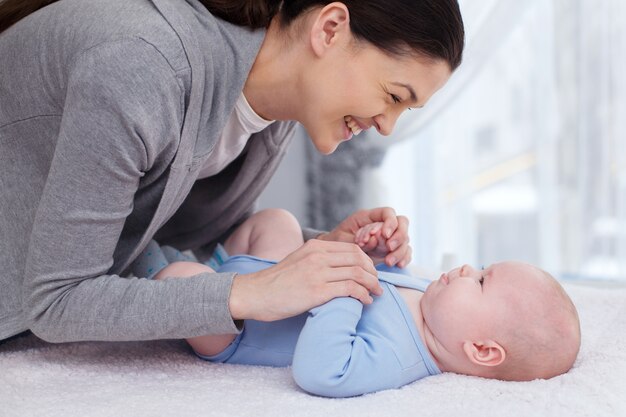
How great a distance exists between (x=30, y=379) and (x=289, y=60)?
72cm

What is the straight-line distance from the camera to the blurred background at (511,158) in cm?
280

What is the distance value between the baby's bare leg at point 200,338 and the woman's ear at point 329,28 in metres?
0.45

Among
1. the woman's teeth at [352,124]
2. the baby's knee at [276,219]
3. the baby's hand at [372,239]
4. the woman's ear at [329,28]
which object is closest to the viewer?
the woman's ear at [329,28]

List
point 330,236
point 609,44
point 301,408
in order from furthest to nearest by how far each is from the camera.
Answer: point 609,44
point 330,236
point 301,408

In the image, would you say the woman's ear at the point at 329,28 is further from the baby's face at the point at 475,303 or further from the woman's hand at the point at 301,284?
the baby's face at the point at 475,303

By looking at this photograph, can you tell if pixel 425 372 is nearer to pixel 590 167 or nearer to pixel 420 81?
pixel 420 81

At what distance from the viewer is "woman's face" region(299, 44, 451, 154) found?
1354 millimetres

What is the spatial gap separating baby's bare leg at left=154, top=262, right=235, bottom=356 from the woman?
0.08 m

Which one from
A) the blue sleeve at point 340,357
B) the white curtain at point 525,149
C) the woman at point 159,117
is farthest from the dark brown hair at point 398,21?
the white curtain at point 525,149

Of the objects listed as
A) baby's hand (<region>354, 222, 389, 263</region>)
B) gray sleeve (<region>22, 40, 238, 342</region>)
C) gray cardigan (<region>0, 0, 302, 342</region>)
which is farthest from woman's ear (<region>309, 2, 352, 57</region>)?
baby's hand (<region>354, 222, 389, 263</region>)

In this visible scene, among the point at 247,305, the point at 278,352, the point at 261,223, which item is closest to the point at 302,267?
the point at 247,305

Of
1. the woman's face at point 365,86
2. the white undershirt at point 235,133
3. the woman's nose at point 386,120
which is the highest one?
the woman's face at point 365,86

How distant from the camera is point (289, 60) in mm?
1437

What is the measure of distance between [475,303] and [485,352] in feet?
0.26
